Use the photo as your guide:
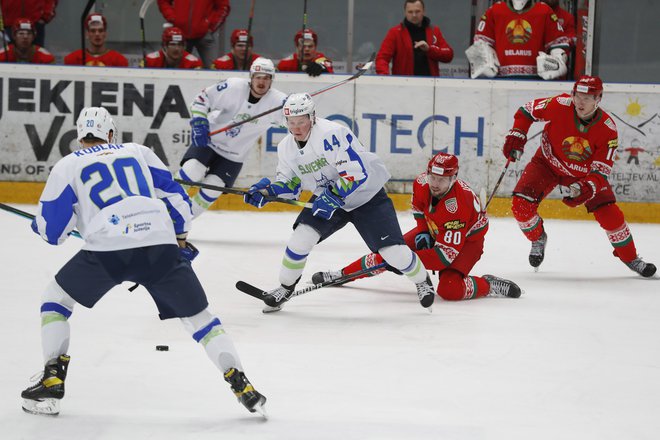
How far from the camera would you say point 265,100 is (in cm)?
681

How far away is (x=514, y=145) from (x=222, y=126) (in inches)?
79.0

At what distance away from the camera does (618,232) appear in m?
5.98

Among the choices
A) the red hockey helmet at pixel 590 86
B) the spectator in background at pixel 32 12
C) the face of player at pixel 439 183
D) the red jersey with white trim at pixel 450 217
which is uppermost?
Result: the spectator in background at pixel 32 12

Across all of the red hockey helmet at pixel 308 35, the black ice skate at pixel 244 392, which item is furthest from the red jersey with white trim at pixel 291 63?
the black ice skate at pixel 244 392

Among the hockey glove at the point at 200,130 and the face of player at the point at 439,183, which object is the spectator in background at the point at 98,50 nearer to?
the hockey glove at the point at 200,130

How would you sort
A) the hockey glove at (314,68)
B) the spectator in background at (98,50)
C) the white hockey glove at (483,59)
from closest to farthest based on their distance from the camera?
the hockey glove at (314,68), the white hockey glove at (483,59), the spectator in background at (98,50)

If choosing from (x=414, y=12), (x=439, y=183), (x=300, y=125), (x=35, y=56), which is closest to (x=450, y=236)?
(x=439, y=183)

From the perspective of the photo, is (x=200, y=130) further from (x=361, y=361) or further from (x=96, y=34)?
(x=361, y=361)

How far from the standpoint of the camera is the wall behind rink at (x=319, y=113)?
8.17 m

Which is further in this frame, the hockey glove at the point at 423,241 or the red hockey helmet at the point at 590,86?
the red hockey helmet at the point at 590,86

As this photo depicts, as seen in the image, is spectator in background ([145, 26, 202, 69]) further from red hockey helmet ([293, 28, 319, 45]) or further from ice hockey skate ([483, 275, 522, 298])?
ice hockey skate ([483, 275, 522, 298])

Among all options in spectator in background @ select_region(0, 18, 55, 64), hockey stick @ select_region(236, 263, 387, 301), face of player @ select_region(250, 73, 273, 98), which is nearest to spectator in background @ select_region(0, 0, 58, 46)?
spectator in background @ select_region(0, 18, 55, 64)

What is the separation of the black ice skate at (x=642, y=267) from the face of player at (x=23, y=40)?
16.6 feet

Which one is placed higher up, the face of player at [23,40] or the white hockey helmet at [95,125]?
the face of player at [23,40]
